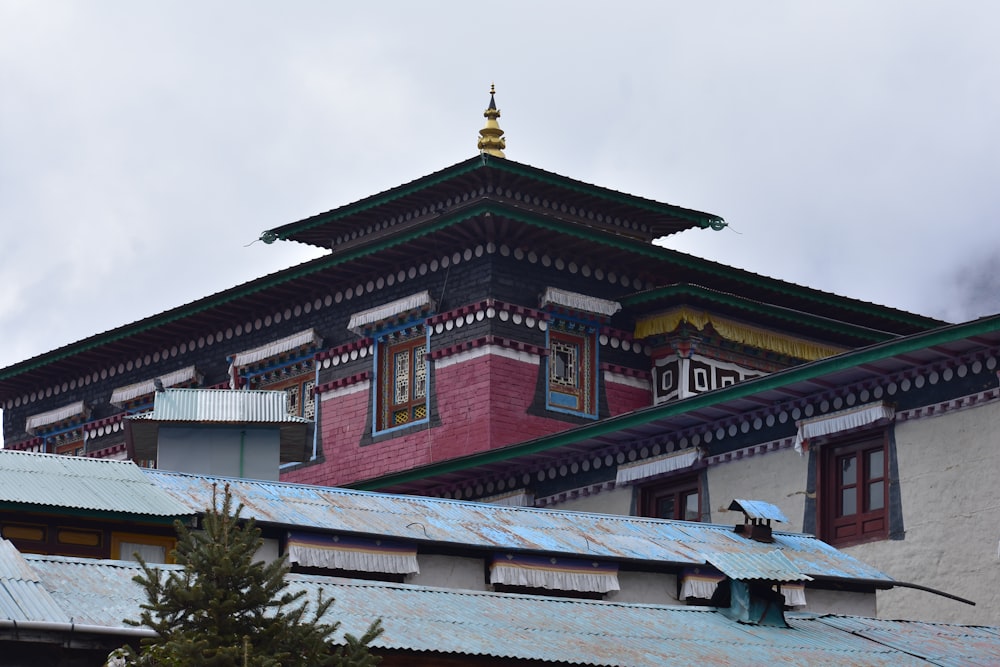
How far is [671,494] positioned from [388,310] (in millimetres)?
7883

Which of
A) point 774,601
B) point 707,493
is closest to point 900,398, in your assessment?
point 707,493

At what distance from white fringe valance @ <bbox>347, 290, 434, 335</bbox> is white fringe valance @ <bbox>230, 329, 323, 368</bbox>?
39.0 inches

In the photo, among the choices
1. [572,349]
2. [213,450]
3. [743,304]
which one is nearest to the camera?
[213,450]

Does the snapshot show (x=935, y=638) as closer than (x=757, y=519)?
Yes

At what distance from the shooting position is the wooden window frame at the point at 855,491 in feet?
80.7

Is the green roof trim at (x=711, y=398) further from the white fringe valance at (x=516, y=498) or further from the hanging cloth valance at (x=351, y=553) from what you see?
the hanging cloth valance at (x=351, y=553)

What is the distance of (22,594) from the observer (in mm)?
14695

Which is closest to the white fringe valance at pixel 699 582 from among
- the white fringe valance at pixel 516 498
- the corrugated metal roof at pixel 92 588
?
the corrugated metal roof at pixel 92 588

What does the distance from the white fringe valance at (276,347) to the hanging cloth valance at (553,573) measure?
49.7ft

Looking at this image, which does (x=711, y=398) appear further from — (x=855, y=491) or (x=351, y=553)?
(x=351, y=553)

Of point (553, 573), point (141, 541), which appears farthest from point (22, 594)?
point (553, 573)

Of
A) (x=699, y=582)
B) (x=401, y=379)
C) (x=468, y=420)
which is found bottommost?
(x=699, y=582)

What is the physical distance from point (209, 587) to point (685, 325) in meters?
21.3

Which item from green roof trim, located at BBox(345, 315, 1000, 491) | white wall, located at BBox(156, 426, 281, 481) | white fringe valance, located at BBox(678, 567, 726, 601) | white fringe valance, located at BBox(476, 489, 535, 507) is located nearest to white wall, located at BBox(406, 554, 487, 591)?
white fringe valance, located at BBox(678, 567, 726, 601)
